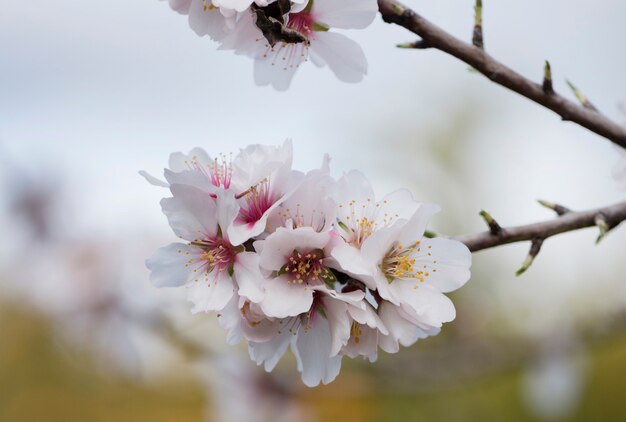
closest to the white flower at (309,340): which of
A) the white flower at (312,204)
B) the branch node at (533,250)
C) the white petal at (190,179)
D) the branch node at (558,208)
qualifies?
the white flower at (312,204)

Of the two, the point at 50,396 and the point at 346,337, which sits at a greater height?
the point at 346,337

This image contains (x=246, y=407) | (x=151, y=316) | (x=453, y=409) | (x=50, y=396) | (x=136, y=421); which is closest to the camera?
(x=151, y=316)

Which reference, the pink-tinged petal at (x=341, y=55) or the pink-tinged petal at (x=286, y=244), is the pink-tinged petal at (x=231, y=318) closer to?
the pink-tinged petal at (x=286, y=244)

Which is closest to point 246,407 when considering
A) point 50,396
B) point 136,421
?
point 136,421

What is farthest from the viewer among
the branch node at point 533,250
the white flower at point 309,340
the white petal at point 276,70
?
the white petal at point 276,70

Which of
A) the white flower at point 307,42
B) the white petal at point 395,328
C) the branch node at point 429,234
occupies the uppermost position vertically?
the white flower at point 307,42

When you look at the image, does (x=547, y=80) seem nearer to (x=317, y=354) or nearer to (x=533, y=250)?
(x=533, y=250)

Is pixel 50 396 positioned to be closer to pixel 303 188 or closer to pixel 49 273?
pixel 49 273
